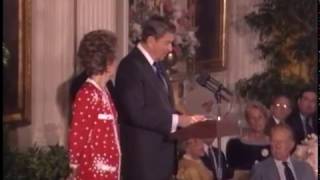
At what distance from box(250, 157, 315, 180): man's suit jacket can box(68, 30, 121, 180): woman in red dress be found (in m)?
1.06

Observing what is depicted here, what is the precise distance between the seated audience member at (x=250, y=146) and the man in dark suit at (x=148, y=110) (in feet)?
3.40

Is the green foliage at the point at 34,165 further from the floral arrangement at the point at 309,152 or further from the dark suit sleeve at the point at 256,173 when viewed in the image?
the floral arrangement at the point at 309,152

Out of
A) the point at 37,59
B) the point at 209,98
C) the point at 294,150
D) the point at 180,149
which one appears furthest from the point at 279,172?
the point at 37,59

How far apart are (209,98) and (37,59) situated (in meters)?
1.53

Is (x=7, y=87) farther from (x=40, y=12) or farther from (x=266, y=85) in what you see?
(x=266, y=85)

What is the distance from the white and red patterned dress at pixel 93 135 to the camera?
3.95m

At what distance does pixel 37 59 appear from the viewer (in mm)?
4723

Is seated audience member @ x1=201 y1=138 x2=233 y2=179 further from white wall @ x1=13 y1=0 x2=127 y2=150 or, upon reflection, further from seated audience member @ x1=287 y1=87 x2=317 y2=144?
white wall @ x1=13 y1=0 x2=127 y2=150

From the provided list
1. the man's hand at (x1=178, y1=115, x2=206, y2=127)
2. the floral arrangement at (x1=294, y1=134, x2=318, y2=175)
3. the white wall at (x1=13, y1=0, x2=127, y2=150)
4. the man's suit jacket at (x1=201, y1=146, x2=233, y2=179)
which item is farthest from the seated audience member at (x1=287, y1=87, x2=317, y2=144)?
the white wall at (x1=13, y1=0, x2=127, y2=150)

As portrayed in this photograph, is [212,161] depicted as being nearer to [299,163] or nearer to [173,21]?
[299,163]

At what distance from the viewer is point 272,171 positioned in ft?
15.7

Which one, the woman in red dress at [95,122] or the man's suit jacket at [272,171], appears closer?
the woman in red dress at [95,122]

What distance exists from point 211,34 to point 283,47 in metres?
0.55

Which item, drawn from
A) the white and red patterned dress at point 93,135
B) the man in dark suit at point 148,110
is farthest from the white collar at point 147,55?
the white and red patterned dress at point 93,135
